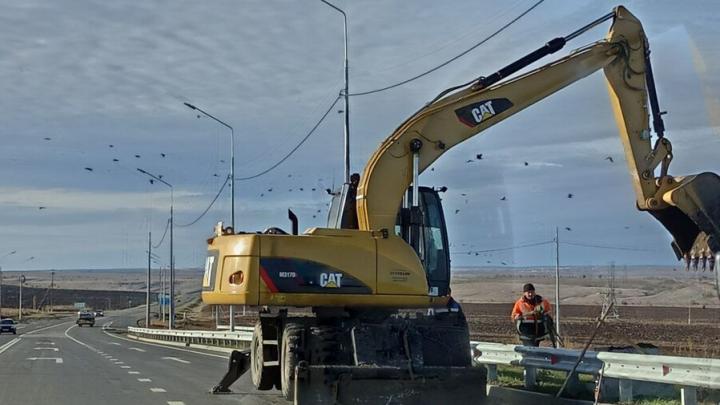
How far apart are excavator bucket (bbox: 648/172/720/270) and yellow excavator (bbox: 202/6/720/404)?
17 millimetres

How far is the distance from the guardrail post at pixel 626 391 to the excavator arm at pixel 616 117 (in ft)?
5.99

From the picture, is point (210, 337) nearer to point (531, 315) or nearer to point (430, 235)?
point (531, 315)

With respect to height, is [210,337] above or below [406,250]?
below

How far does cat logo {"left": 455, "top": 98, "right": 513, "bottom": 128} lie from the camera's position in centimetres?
1216

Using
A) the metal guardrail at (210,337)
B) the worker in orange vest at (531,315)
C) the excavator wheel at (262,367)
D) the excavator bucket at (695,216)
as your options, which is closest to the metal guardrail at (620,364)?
the worker in orange vest at (531,315)

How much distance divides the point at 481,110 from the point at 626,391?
4199 mm

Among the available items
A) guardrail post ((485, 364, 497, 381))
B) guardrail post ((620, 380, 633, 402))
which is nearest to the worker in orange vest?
guardrail post ((485, 364, 497, 381))

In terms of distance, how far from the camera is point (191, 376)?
19.7 m

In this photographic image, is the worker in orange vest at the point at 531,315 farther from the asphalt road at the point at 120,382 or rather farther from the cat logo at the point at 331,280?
the cat logo at the point at 331,280

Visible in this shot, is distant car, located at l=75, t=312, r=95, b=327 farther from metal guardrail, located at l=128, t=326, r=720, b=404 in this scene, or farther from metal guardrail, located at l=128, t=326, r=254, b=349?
metal guardrail, located at l=128, t=326, r=720, b=404

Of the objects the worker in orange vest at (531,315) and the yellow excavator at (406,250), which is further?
the worker in orange vest at (531,315)

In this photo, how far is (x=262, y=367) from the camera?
13125mm

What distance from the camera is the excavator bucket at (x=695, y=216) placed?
35.3 feet

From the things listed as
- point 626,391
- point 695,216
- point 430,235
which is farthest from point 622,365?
point 430,235
